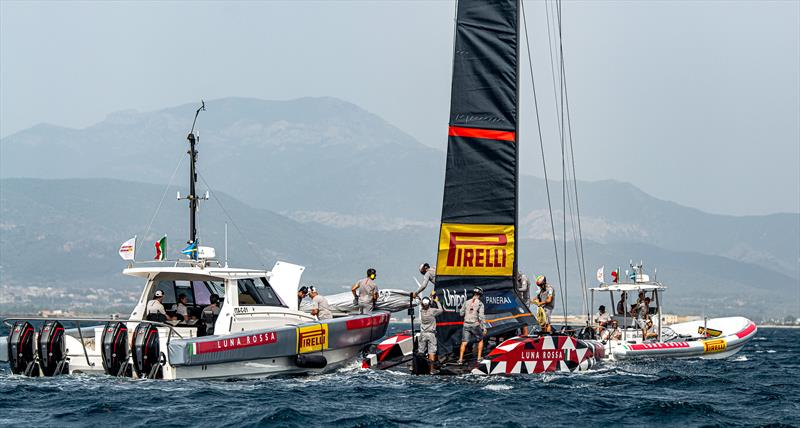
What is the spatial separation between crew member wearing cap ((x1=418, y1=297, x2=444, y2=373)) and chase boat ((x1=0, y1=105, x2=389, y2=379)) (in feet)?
6.23

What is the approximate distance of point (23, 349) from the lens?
81.7 ft

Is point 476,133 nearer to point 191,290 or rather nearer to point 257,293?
point 257,293

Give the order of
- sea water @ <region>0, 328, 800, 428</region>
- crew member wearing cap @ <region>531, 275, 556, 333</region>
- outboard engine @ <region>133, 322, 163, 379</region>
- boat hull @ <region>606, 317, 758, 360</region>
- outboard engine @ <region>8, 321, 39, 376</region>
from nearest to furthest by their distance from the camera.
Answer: sea water @ <region>0, 328, 800, 428</region>, outboard engine @ <region>133, 322, 163, 379</region>, outboard engine @ <region>8, 321, 39, 376</region>, crew member wearing cap @ <region>531, 275, 556, 333</region>, boat hull @ <region>606, 317, 758, 360</region>

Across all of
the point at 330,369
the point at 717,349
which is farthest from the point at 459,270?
the point at 717,349

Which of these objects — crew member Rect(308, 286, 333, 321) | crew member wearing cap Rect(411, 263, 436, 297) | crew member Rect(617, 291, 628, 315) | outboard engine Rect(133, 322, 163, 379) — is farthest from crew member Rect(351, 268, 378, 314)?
crew member Rect(617, 291, 628, 315)

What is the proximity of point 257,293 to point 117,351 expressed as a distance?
3461 mm

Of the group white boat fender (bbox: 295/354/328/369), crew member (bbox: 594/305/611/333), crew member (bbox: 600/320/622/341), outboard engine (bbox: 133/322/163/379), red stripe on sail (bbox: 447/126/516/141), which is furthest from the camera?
crew member (bbox: 594/305/611/333)

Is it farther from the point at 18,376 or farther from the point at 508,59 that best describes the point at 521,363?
the point at 18,376

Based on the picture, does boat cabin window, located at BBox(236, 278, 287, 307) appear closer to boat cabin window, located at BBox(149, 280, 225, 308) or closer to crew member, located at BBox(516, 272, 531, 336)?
boat cabin window, located at BBox(149, 280, 225, 308)

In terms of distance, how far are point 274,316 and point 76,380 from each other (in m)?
4.32

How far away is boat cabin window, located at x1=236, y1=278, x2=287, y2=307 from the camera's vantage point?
25984mm

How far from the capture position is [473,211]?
25.7 meters

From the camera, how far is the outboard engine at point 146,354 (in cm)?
2361

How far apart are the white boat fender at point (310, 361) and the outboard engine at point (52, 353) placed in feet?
15.2
